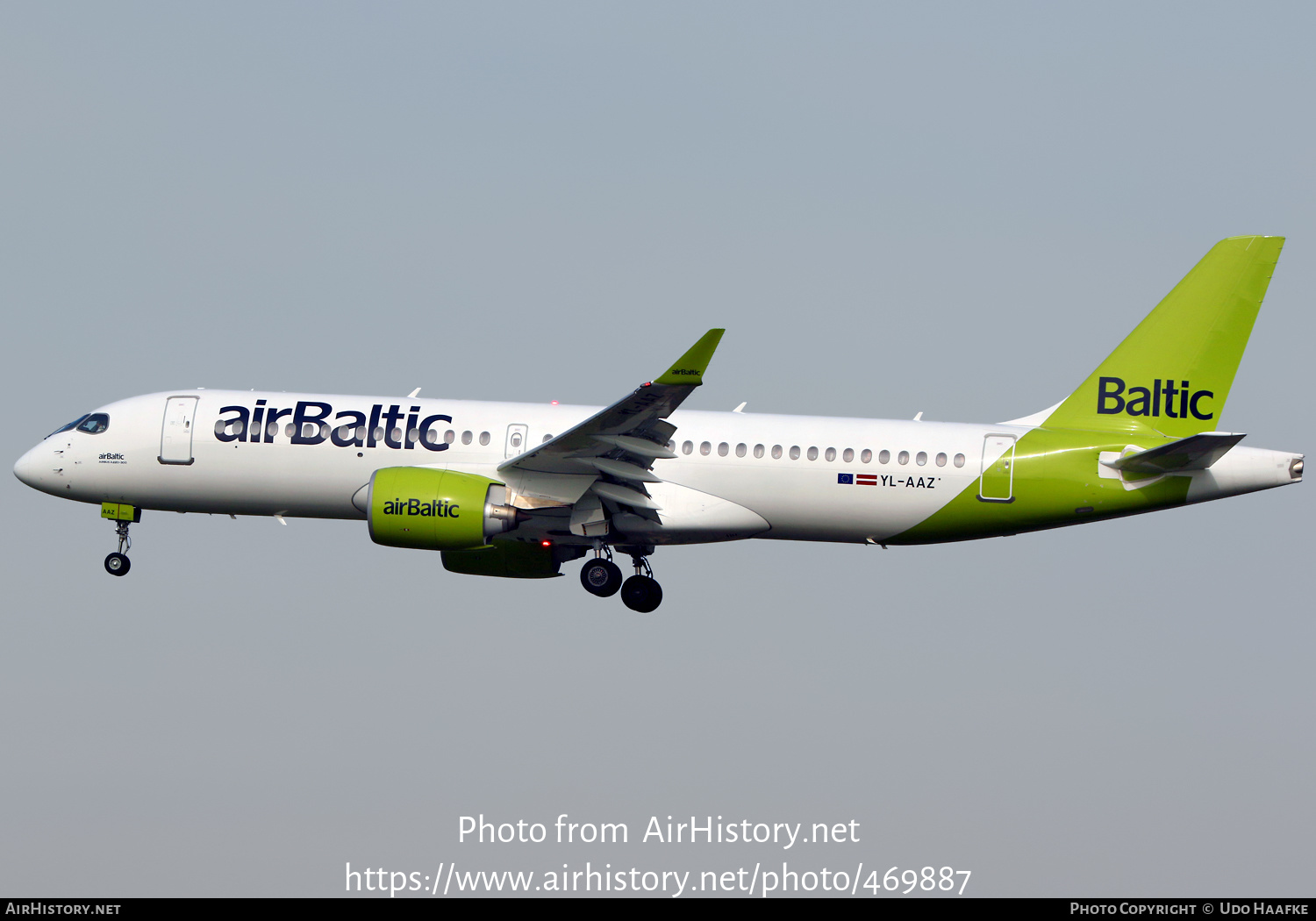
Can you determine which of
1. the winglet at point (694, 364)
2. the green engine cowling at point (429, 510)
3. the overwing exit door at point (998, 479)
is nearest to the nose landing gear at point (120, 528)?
the green engine cowling at point (429, 510)

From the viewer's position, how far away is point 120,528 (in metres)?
34.1

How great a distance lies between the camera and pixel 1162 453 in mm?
30391

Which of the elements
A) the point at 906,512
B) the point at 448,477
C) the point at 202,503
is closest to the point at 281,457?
the point at 202,503

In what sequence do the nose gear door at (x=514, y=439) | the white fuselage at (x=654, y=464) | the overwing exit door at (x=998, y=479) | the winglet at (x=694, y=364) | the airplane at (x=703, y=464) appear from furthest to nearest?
the nose gear door at (x=514, y=439) → the overwing exit door at (x=998, y=479) → the white fuselage at (x=654, y=464) → the airplane at (x=703, y=464) → the winglet at (x=694, y=364)

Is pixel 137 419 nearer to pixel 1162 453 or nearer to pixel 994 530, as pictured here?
pixel 994 530

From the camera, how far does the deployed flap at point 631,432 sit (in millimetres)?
26719

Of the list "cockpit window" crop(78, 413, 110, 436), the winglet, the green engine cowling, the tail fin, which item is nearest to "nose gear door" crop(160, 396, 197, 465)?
"cockpit window" crop(78, 413, 110, 436)

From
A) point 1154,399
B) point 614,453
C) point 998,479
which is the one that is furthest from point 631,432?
point 1154,399

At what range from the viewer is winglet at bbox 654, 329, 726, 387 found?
26078 mm

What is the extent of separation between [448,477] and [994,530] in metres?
12.3

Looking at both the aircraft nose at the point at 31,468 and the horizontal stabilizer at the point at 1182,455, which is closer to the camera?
the horizontal stabilizer at the point at 1182,455

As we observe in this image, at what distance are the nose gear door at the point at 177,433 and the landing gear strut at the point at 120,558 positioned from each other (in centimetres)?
247

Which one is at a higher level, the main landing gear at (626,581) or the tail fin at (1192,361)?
the tail fin at (1192,361)

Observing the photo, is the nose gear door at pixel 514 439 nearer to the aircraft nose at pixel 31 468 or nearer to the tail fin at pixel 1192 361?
the aircraft nose at pixel 31 468
